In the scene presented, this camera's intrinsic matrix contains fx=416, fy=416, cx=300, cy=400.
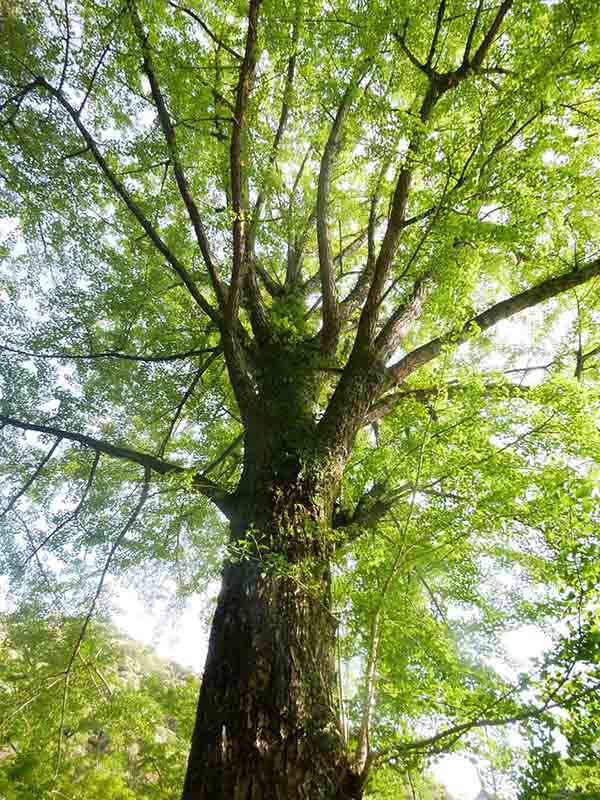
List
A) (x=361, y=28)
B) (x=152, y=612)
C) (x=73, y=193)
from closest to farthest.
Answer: (x=361, y=28)
(x=73, y=193)
(x=152, y=612)

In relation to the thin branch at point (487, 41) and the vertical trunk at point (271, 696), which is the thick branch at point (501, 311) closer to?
the thin branch at point (487, 41)

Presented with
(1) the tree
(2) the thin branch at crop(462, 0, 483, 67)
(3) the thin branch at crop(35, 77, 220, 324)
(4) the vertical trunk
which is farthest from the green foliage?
(2) the thin branch at crop(462, 0, 483, 67)

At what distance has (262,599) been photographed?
205 cm

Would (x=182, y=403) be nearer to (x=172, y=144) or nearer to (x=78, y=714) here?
(x=172, y=144)

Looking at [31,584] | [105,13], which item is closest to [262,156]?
[105,13]

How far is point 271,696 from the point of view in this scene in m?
1.73

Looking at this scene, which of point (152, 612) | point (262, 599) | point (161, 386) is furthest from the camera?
point (152, 612)

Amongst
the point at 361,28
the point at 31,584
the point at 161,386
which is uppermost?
the point at 361,28

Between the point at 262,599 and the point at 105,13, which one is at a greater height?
the point at 105,13

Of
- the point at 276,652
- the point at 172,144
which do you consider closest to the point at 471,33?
the point at 172,144

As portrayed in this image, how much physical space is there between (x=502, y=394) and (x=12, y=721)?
416 cm

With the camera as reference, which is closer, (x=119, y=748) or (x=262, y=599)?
(x=262, y=599)

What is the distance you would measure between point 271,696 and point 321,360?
250 cm

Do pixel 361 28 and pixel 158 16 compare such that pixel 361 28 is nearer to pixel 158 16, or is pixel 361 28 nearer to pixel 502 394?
pixel 158 16
